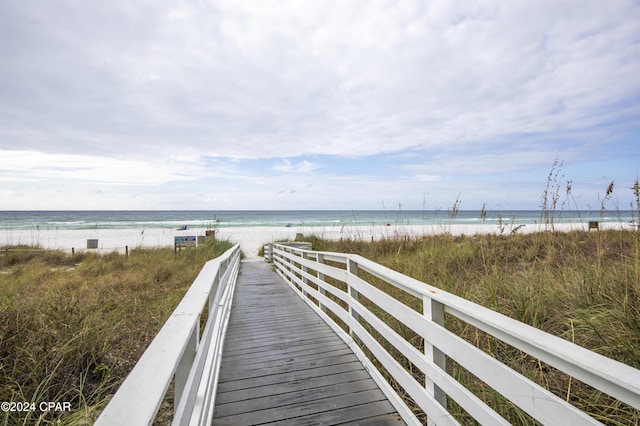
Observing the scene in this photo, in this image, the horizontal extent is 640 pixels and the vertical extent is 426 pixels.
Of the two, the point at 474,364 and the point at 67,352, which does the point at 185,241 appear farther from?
the point at 474,364

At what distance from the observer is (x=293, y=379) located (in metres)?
2.91

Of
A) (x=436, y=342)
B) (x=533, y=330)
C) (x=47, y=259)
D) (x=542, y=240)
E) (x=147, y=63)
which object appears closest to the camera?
(x=533, y=330)

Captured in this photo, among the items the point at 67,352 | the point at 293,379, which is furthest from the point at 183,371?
the point at 67,352

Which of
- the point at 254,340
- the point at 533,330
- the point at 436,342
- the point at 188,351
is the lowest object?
the point at 254,340

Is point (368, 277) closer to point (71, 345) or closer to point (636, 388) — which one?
point (71, 345)

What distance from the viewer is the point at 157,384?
0.88m

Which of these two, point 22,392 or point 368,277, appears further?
point 368,277

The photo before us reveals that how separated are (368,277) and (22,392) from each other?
4.40 metres

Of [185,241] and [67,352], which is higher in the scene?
[185,241]

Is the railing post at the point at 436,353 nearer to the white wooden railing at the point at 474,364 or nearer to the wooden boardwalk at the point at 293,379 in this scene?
the white wooden railing at the point at 474,364

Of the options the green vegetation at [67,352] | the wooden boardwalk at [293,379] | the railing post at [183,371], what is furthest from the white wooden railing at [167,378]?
the green vegetation at [67,352]

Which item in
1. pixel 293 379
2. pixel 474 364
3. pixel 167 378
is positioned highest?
pixel 167 378

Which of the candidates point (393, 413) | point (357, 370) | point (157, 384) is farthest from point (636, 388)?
point (357, 370)

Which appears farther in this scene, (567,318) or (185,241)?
(185,241)
